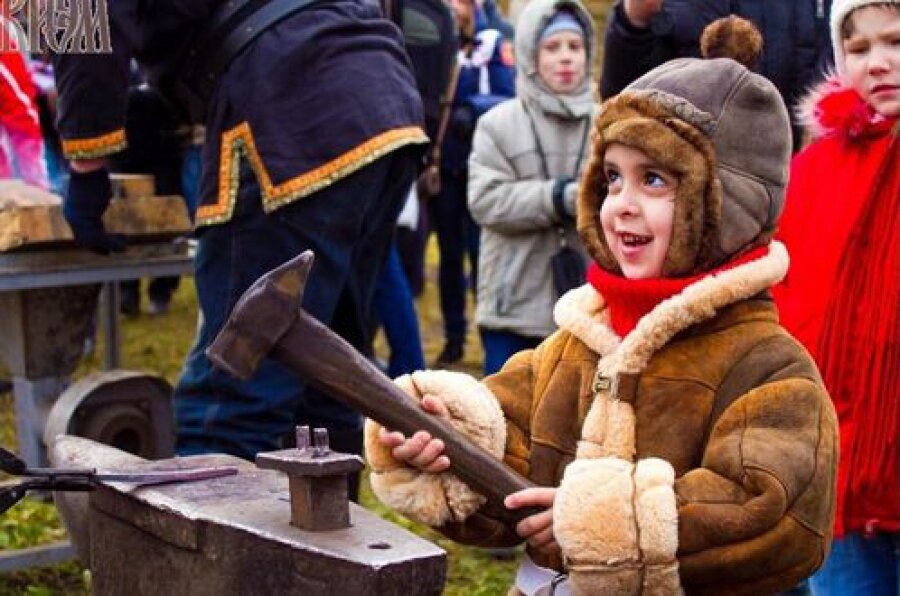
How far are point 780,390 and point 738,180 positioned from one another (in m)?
0.32

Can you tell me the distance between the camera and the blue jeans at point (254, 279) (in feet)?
12.4

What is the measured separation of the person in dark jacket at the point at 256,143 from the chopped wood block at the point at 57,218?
0.47 m

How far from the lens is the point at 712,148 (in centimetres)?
238

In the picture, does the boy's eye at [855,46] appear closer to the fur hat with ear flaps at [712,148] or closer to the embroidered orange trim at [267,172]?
the fur hat with ear flaps at [712,148]

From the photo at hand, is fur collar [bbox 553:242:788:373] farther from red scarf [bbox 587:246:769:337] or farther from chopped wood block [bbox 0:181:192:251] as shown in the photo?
chopped wood block [bbox 0:181:192:251]

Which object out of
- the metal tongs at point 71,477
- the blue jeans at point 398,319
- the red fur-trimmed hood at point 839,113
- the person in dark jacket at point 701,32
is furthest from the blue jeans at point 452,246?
the metal tongs at point 71,477

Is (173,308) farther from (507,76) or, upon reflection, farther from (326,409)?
(326,409)

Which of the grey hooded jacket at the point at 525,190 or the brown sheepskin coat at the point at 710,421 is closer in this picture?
the brown sheepskin coat at the point at 710,421

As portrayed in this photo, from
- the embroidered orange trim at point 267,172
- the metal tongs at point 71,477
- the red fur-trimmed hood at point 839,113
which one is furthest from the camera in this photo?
the embroidered orange trim at point 267,172

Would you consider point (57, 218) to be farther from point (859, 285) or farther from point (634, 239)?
point (634, 239)

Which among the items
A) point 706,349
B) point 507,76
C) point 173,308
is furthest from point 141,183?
point 173,308

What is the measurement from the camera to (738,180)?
2393mm

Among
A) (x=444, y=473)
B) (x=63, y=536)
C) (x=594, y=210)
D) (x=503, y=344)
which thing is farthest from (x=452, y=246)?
(x=444, y=473)

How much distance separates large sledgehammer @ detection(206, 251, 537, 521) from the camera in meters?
2.17
